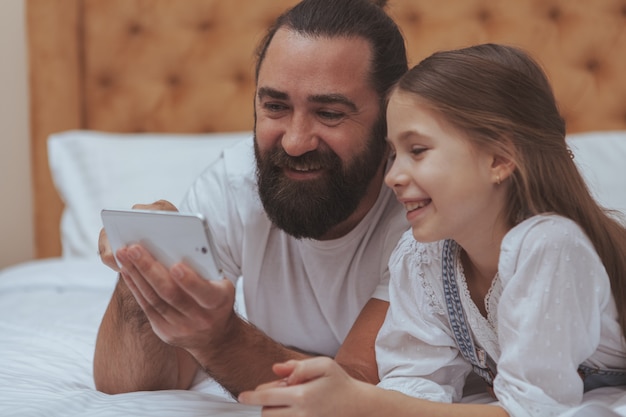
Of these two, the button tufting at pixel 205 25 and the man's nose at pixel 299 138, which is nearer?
the man's nose at pixel 299 138

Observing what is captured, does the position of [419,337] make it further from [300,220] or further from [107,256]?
[107,256]

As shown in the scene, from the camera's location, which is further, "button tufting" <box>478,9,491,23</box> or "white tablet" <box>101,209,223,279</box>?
"button tufting" <box>478,9,491,23</box>

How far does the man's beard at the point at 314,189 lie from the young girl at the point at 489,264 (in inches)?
9.2

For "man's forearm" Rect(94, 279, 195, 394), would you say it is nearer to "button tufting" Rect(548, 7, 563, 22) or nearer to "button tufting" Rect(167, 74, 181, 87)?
"button tufting" Rect(167, 74, 181, 87)

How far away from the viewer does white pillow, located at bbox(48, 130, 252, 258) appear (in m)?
2.13

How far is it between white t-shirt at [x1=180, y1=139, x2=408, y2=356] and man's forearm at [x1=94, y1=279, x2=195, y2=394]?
213 millimetres

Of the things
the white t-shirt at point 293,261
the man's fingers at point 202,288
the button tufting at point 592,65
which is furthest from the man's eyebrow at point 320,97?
the button tufting at point 592,65

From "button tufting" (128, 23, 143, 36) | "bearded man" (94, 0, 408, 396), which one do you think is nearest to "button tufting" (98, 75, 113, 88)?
"button tufting" (128, 23, 143, 36)

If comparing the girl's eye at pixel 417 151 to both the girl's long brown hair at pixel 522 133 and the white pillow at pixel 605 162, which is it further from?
the white pillow at pixel 605 162

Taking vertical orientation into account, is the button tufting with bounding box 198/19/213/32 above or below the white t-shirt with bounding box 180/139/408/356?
above

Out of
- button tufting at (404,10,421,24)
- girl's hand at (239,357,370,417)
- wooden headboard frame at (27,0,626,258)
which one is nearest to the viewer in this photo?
girl's hand at (239,357,370,417)

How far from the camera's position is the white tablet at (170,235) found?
0.92 metres

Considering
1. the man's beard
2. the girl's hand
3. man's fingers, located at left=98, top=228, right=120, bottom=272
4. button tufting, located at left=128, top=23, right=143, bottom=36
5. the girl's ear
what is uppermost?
button tufting, located at left=128, top=23, right=143, bottom=36

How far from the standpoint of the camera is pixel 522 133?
98 cm
